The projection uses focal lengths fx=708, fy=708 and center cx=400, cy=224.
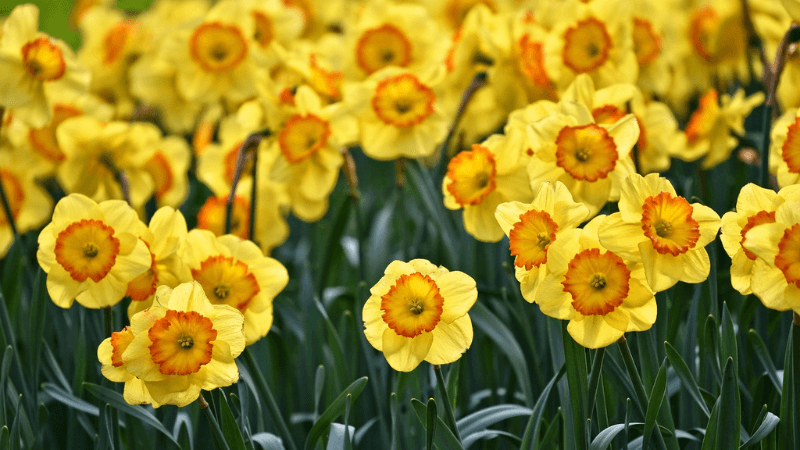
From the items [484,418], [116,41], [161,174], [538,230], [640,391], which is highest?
[116,41]

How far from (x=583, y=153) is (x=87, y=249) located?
3.50 feet

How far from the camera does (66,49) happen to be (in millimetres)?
2309

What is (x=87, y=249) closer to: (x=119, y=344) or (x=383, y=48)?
(x=119, y=344)

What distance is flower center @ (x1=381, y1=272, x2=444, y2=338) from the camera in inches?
50.4

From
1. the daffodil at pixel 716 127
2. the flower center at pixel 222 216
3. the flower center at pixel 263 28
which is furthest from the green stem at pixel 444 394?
the flower center at pixel 263 28

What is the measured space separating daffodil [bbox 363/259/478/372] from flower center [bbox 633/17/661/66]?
1525 mm

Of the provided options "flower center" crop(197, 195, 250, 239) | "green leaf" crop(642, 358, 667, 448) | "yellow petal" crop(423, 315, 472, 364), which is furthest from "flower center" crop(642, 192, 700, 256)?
"flower center" crop(197, 195, 250, 239)

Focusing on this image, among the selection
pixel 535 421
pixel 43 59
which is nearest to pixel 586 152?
pixel 535 421

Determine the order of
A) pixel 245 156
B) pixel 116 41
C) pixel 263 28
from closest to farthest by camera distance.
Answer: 1. pixel 245 156
2. pixel 263 28
3. pixel 116 41

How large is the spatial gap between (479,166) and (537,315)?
1.56 feet

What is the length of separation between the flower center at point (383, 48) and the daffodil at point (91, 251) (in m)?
1.47

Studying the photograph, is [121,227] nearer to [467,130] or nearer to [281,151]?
[281,151]

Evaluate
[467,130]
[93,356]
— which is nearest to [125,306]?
[93,356]

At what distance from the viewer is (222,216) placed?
2.43 meters
